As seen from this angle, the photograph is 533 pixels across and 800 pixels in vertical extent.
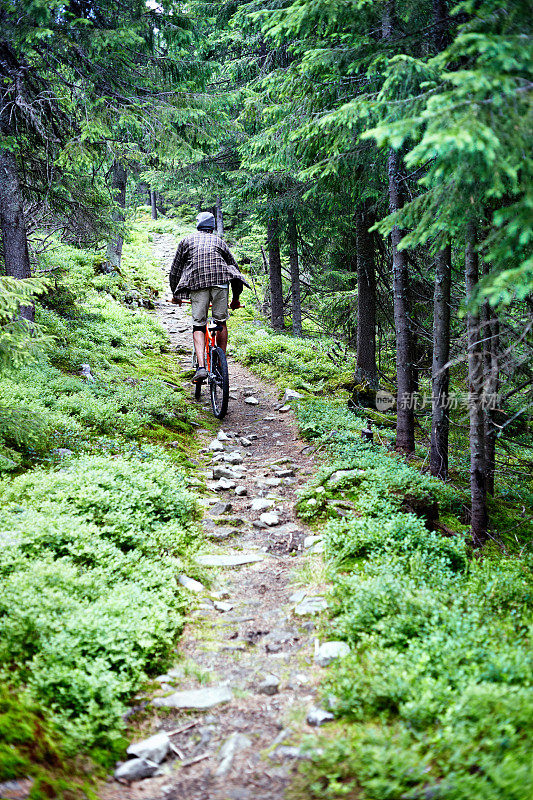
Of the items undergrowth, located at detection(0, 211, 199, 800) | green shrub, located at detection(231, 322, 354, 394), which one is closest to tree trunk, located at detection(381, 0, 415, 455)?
undergrowth, located at detection(0, 211, 199, 800)

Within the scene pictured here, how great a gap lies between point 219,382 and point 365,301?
4.05 metres

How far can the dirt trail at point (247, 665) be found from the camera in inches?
94.0

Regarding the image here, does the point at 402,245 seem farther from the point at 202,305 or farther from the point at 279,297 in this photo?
the point at 279,297

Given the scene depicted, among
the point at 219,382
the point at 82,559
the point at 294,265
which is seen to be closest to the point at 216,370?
the point at 219,382

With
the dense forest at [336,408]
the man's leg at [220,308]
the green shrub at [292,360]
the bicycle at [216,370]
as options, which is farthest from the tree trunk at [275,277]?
the bicycle at [216,370]

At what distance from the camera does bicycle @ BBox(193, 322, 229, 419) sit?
8469mm

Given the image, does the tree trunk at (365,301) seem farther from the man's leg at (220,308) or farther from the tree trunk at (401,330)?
the man's leg at (220,308)

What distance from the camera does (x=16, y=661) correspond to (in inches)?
108

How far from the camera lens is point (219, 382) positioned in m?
8.66

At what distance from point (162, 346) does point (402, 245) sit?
36.3 feet

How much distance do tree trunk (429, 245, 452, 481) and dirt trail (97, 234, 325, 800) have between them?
1.89 meters

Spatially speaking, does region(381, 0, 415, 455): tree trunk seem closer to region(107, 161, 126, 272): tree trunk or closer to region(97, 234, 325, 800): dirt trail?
region(97, 234, 325, 800): dirt trail

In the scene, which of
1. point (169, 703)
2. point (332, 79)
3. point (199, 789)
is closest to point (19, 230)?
point (332, 79)

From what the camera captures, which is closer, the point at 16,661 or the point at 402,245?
the point at 16,661
